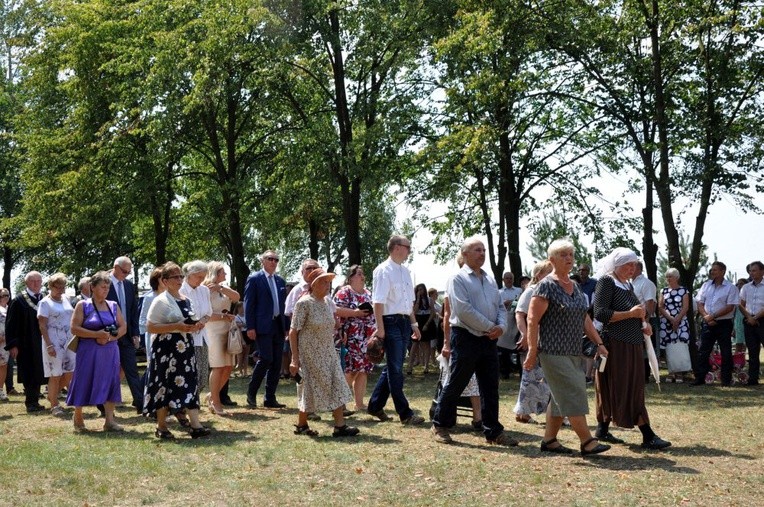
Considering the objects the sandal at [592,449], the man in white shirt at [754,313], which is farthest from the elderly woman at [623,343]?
the man in white shirt at [754,313]

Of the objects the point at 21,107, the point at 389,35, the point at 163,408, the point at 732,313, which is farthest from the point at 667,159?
the point at 21,107

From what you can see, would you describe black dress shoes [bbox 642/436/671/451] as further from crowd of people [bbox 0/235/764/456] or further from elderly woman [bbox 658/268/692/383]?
elderly woman [bbox 658/268/692/383]

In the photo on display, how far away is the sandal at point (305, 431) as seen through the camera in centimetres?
1077

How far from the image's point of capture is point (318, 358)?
34.9 ft

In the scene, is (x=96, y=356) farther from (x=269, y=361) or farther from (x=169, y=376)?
(x=269, y=361)

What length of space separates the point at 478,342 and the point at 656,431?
2534 mm

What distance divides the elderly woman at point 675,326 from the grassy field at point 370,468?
17.0 feet

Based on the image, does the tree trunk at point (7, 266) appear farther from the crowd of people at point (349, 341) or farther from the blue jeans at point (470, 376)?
the blue jeans at point (470, 376)

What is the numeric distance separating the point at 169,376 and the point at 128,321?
3113mm

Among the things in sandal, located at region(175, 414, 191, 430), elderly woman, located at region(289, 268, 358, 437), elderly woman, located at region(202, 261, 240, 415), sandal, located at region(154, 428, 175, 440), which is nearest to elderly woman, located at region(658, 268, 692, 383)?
elderly woman, located at region(202, 261, 240, 415)

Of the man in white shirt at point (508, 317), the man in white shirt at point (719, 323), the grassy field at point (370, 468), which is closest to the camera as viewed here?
the grassy field at point (370, 468)

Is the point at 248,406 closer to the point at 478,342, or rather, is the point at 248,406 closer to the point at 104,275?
the point at 104,275

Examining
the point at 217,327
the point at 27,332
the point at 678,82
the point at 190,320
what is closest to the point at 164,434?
the point at 190,320

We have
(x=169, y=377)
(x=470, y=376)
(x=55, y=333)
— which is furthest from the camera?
(x=55, y=333)
